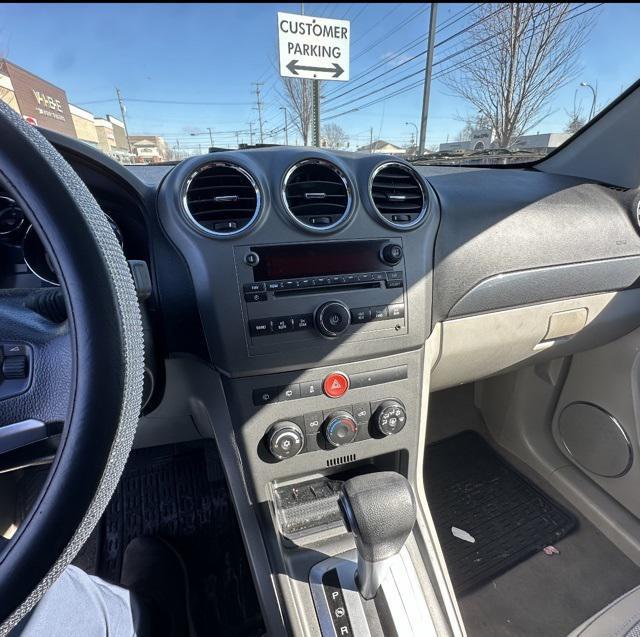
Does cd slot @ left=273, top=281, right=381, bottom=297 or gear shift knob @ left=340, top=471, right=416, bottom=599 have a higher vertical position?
cd slot @ left=273, top=281, right=381, bottom=297

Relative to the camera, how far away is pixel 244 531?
1145 mm

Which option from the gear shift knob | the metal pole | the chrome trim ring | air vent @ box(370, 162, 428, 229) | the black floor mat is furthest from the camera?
the metal pole

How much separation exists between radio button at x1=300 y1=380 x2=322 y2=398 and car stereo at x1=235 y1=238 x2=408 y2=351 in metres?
0.12

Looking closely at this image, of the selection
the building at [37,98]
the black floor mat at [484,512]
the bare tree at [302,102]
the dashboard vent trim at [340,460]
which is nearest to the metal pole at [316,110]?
the bare tree at [302,102]

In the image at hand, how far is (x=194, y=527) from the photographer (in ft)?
5.52

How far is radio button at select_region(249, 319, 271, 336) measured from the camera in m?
1.00

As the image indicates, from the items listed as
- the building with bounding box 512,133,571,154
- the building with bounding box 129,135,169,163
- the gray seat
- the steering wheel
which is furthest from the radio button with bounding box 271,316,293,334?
the building with bounding box 512,133,571,154

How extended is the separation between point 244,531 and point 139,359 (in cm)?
84

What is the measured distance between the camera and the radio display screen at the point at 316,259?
1009 millimetres

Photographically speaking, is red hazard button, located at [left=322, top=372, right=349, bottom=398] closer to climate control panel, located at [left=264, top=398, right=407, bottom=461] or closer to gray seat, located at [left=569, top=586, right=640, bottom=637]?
climate control panel, located at [left=264, top=398, right=407, bottom=461]

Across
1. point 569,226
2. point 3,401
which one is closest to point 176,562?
point 3,401

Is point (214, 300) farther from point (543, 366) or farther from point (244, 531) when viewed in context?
point (543, 366)

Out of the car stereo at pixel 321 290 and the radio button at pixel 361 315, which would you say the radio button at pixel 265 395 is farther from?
the radio button at pixel 361 315

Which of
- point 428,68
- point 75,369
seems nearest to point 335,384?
point 75,369
